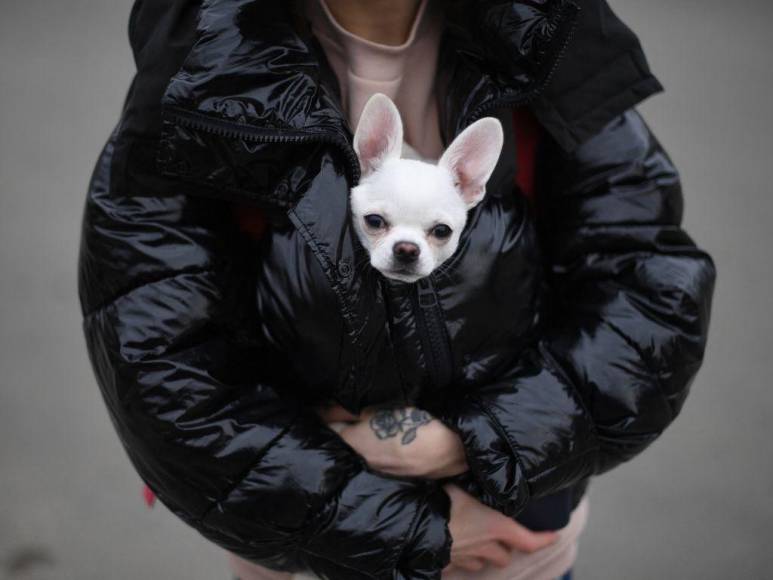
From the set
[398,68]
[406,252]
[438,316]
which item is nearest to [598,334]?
[438,316]

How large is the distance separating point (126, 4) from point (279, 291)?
4.46m

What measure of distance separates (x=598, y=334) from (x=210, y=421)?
0.58 meters

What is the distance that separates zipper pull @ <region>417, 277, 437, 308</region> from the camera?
1.32m

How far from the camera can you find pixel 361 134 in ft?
4.12

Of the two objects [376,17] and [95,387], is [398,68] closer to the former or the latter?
[376,17]

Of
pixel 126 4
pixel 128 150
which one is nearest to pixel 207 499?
pixel 128 150

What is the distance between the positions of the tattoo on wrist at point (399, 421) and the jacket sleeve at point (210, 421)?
60 mm

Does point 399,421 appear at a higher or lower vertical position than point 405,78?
lower

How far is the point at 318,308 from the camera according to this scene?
4.28 feet

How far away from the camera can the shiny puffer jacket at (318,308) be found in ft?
4.17

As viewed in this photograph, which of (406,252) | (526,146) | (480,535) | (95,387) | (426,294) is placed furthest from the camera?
(95,387)

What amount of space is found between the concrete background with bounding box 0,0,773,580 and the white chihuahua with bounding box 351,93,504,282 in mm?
1695

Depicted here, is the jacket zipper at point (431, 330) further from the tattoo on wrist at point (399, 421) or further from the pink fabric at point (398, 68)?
the pink fabric at point (398, 68)

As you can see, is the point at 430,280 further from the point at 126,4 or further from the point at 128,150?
the point at 126,4
